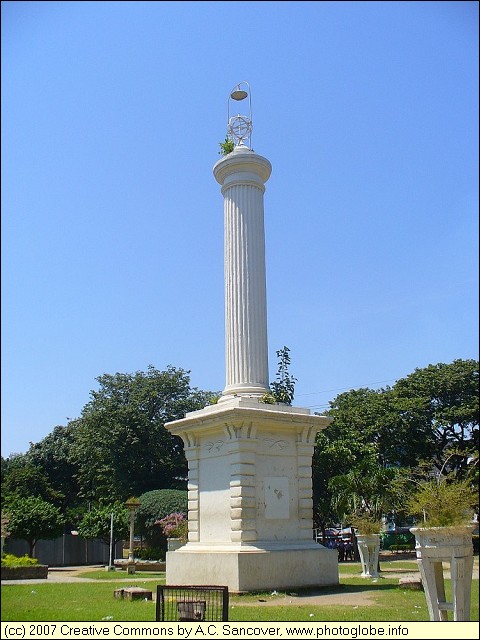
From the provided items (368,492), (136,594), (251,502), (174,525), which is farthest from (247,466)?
(174,525)

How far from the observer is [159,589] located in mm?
10273

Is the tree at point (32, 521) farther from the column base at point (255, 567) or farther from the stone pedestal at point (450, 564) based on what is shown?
the stone pedestal at point (450, 564)

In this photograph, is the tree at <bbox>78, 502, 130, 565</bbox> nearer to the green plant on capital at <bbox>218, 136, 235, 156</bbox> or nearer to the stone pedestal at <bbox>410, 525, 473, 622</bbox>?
the green plant on capital at <bbox>218, 136, 235, 156</bbox>

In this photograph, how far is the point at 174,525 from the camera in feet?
110

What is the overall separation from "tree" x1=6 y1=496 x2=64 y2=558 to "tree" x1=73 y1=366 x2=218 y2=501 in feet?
23.4

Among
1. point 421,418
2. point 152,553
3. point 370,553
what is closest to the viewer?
point 370,553

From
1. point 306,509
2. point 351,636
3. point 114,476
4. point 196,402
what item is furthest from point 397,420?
point 351,636

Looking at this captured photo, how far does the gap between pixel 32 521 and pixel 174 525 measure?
843 cm

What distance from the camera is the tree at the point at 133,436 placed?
45406 millimetres

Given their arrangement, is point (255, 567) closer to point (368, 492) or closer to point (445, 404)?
point (368, 492)

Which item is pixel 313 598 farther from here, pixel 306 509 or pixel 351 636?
pixel 351 636

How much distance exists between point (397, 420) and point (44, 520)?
22.4m

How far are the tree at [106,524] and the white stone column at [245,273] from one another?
72.8 ft

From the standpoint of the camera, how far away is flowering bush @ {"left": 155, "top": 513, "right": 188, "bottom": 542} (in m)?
28.5
